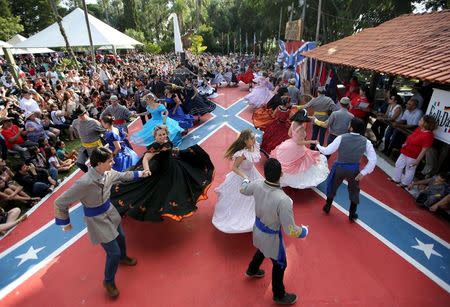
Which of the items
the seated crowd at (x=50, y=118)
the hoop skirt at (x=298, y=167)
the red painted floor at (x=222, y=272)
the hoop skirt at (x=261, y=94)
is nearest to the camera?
the red painted floor at (x=222, y=272)

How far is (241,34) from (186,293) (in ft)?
147

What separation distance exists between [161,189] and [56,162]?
4.39 metres

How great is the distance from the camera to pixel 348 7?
61.7ft

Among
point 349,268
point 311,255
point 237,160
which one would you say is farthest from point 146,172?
point 349,268

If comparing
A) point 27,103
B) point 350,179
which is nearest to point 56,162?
point 27,103

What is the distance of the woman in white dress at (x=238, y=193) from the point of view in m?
4.67

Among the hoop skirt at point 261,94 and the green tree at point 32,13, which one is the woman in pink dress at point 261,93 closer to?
the hoop skirt at point 261,94

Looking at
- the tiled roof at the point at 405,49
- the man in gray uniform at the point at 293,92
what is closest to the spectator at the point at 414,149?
the tiled roof at the point at 405,49

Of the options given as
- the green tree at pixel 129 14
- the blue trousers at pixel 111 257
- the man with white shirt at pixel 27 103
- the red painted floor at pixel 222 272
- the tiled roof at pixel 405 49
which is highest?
the green tree at pixel 129 14

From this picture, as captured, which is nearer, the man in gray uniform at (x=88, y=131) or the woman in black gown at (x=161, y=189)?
the woman in black gown at (x=161, y=189)

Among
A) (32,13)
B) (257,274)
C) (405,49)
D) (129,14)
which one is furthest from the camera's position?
(129,14)

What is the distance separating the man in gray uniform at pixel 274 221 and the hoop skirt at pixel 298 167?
107 inches

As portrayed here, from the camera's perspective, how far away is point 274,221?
131 inches

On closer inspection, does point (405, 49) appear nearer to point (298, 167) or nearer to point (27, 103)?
point (298, 167)
